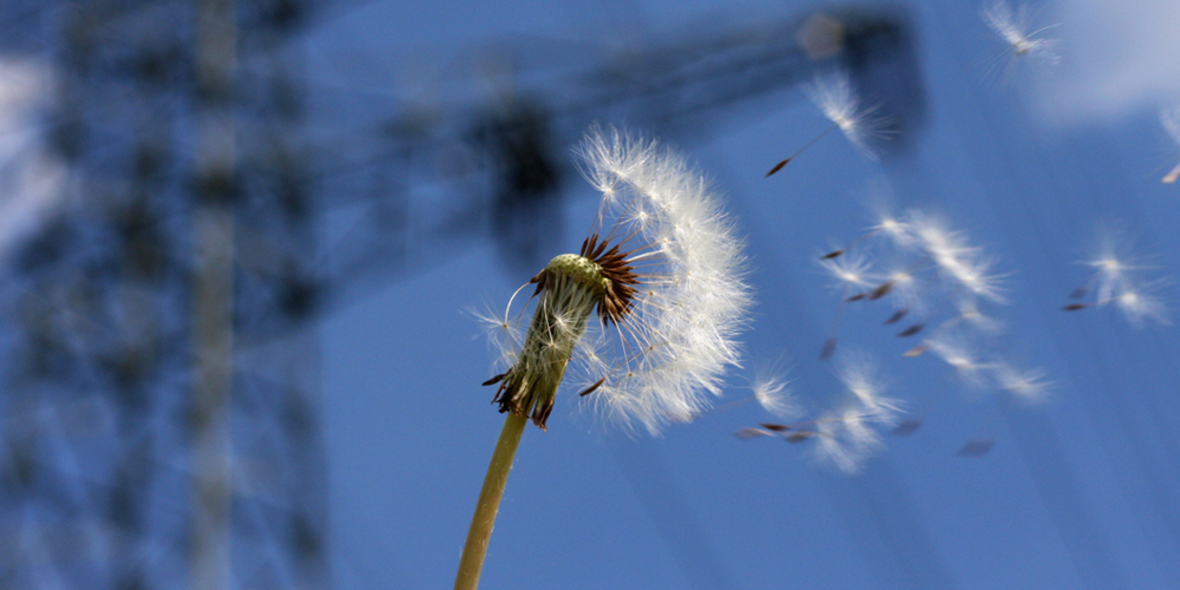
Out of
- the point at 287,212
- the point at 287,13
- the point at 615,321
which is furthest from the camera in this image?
the point at 287,13

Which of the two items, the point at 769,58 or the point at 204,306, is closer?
the point at 204,306

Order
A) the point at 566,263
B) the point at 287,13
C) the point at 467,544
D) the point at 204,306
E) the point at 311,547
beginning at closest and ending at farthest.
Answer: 1. the point at 467,544
2. the point at 566,263
3. the point at 204,306
4. the point at 311,547
5. the point at 287,13

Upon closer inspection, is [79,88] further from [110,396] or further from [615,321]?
[615,321]

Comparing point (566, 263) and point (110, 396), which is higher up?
point (110, 396)

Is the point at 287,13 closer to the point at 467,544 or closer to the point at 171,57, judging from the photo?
the point at 171,57

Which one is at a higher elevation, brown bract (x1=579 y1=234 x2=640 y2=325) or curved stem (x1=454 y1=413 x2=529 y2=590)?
brown bract (x1=579 y1=234 x2=640 y2=325)

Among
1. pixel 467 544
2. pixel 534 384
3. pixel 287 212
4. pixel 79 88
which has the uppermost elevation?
pixel 79 88

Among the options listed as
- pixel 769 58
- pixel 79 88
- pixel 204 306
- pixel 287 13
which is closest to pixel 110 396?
pixel 204 306

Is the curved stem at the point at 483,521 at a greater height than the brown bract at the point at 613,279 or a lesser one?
lesser
